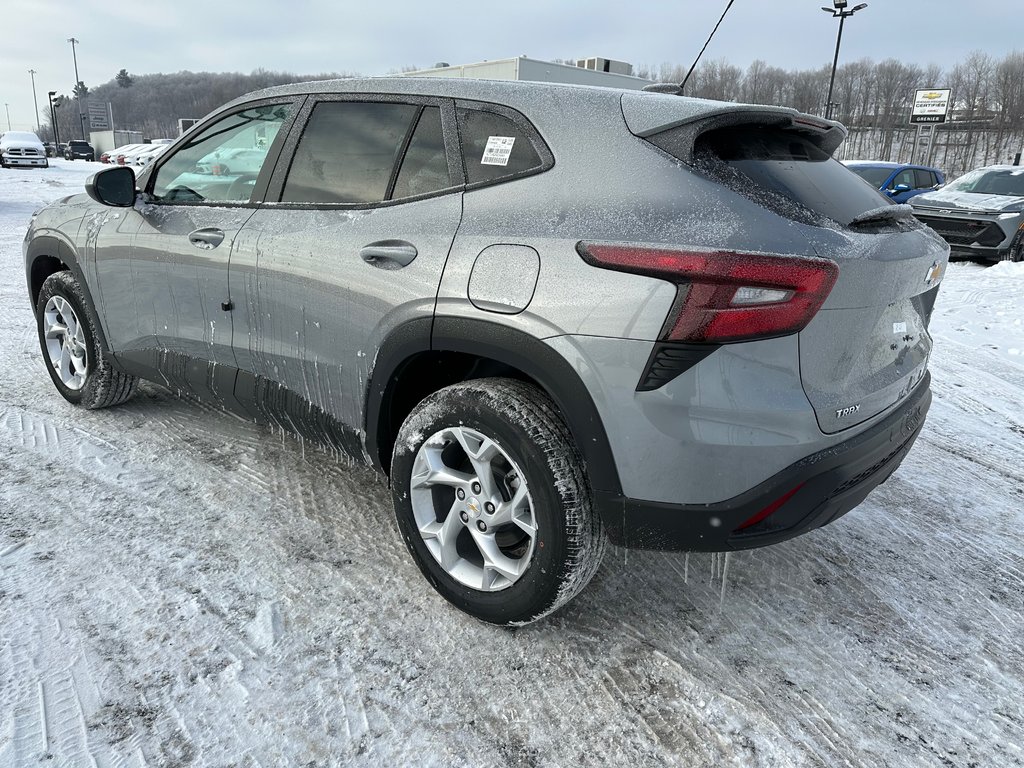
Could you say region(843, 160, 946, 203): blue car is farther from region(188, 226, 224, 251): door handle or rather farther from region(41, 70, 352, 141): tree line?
region(41, 70, 352, 141): tree line

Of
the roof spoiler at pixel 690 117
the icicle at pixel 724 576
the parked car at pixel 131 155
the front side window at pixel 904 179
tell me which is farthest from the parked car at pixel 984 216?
the parked car at pixel 131 155

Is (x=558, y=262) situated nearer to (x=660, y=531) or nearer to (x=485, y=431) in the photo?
(x=485, y=431)

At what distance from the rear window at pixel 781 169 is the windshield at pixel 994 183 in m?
12.6

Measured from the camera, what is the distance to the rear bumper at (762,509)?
6.31ft

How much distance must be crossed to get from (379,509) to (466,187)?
149 centimetres

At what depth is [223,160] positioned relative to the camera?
330 cm

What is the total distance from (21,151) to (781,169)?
41731mm

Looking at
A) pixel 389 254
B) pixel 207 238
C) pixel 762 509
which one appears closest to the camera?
pixel 762 509

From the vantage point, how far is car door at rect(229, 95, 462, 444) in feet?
7.80

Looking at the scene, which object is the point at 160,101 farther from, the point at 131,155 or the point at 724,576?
the point at 724,576

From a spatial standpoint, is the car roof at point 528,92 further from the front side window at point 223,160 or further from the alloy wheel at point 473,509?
the alloy wheel at point 473,509

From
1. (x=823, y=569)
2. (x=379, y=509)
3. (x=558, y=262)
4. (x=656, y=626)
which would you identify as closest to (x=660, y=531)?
(x=656, y=626)

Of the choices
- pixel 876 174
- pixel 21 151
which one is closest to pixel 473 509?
pixel 876 174

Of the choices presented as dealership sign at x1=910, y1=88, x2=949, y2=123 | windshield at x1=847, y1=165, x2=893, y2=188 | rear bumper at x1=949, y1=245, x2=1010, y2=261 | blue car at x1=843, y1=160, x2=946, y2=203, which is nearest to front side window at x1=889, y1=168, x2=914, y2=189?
blue car at x1=843, y1=160, x2=946, y2=203
